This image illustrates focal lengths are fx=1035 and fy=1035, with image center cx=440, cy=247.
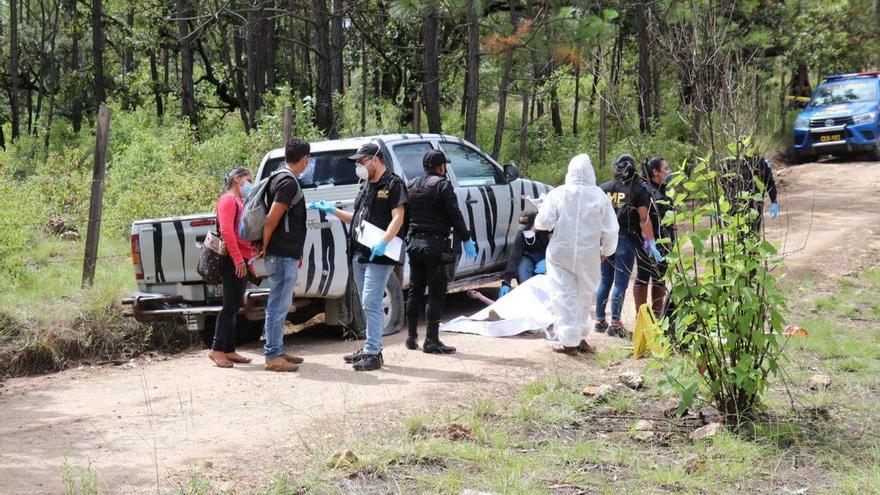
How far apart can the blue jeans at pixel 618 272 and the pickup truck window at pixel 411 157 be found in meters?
2.11

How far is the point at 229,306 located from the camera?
8.68 m

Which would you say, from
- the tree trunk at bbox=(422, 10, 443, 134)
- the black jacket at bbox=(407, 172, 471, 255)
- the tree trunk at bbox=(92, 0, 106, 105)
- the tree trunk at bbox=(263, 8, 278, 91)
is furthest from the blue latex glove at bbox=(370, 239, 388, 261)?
the tree trunk at bbox=(92, 0, 106, 105)

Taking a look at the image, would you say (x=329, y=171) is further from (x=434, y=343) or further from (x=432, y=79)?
(x=432, y=79)

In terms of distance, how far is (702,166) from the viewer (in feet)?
20.5

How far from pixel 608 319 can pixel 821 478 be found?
17.1ft

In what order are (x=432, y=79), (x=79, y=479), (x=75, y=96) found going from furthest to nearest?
(x=75, y=96) → (x=432, y=79) → (x=79, y=479)

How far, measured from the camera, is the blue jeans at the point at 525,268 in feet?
36.2

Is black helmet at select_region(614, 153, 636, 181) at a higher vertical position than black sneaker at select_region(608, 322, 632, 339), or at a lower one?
higher

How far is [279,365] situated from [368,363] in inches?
29.4

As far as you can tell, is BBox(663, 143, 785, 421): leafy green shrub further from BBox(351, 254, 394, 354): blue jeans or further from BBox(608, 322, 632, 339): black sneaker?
BBox(608, 322, 632, 339): black sneaker

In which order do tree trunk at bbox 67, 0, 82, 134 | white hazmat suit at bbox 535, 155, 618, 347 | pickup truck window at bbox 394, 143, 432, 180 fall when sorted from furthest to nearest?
1. tree trunk at bbox 67, 0, 82, 134
2. pickup truck window at bbox 394, 143, 432, 180
3. white hazmat suit at bbox 535, 155, 618, 347

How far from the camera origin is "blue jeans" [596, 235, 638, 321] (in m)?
9.89

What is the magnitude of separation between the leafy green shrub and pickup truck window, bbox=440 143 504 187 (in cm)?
490

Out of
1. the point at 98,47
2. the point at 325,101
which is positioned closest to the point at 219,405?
the point at 325,101
